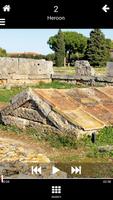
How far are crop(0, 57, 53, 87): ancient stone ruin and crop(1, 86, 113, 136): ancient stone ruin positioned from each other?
1159 cm

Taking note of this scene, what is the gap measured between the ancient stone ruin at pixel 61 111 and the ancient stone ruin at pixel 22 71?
11.6m

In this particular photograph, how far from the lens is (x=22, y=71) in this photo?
858 inches

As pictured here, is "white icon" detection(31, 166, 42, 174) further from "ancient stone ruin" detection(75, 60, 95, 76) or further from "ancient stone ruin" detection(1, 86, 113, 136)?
"ancient stone ruin" detection(75, 60, 95, 76)

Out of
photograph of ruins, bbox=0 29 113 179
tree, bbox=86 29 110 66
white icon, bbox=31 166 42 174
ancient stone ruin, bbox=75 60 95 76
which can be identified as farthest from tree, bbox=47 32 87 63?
white icon, bbox=31 166 42 174

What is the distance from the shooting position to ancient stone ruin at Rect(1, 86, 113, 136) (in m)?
7.67

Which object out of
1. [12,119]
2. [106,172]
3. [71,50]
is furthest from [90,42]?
[106,172]

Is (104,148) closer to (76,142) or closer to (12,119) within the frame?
(76,142)

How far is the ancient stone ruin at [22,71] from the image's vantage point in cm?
2088
